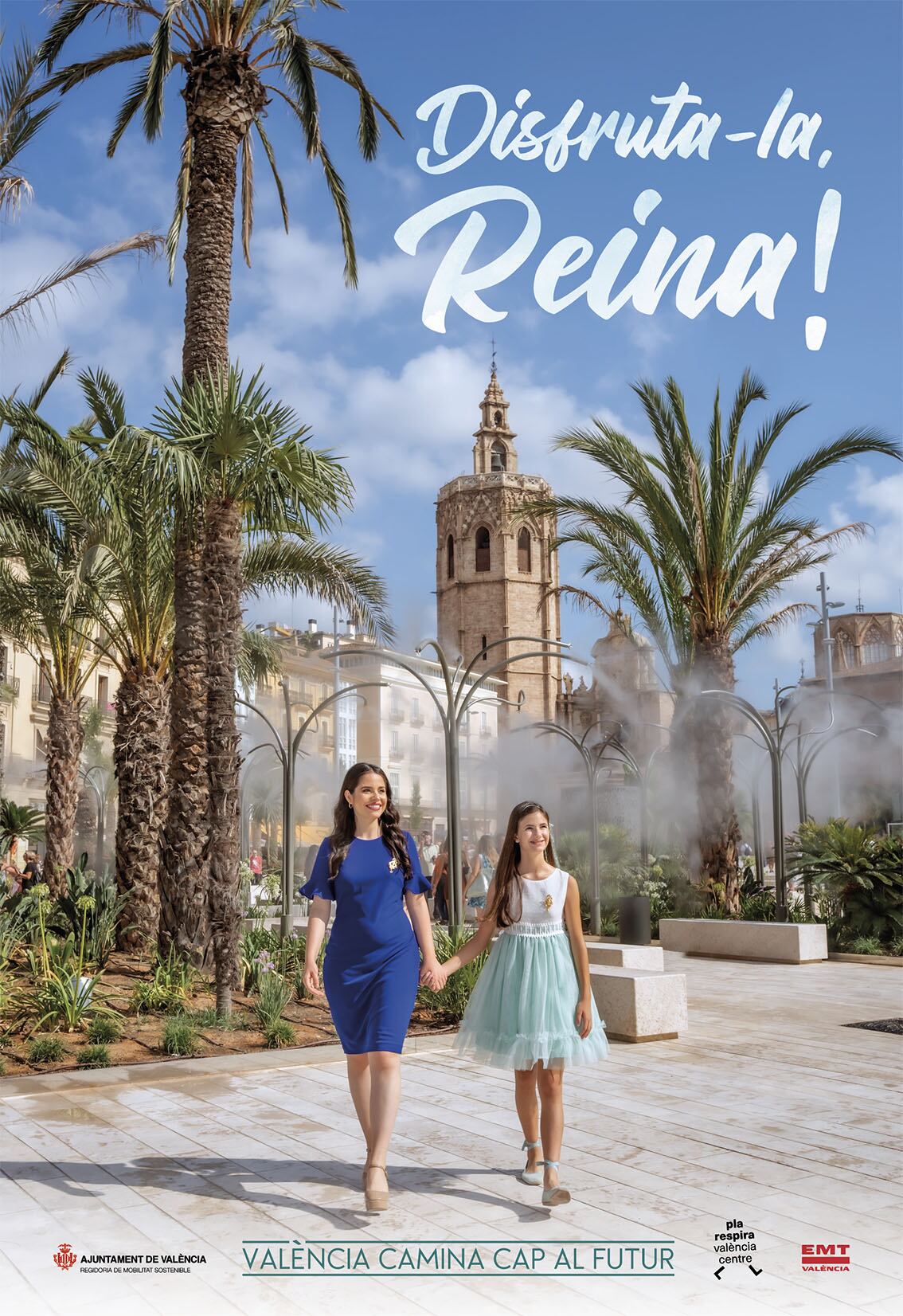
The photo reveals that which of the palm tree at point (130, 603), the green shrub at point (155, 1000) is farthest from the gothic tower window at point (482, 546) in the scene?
the green shrub at point (155, 1000)

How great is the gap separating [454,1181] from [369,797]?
154 cm

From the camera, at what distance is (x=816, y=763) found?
43406 mm

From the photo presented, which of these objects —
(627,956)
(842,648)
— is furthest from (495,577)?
(627,956)

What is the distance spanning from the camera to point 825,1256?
3.74 m

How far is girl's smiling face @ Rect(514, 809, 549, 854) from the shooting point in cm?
467

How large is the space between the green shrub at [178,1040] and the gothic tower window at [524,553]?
2872 inches

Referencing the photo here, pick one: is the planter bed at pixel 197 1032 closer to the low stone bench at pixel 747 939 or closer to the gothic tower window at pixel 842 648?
the low stone bench at pixel 747 939

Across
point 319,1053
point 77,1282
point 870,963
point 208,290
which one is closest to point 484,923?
point 77,1282

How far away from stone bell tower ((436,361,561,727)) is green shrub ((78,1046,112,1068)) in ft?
230

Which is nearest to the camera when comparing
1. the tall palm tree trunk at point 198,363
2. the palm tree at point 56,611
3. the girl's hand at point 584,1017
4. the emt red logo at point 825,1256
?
the emt red logo at point 825,1256

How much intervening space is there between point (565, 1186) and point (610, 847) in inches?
737

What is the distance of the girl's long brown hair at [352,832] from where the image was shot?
4.57 m

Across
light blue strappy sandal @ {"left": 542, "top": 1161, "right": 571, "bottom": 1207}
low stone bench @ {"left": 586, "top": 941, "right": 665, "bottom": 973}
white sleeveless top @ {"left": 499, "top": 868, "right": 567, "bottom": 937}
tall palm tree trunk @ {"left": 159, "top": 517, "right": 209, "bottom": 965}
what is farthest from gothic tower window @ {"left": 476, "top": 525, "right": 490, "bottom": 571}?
light blue strappy sandal @ {"left": 542, "top": 1161, "right": 571, "bottom": 1207}

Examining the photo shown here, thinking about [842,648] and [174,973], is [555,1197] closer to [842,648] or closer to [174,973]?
[174,973]
